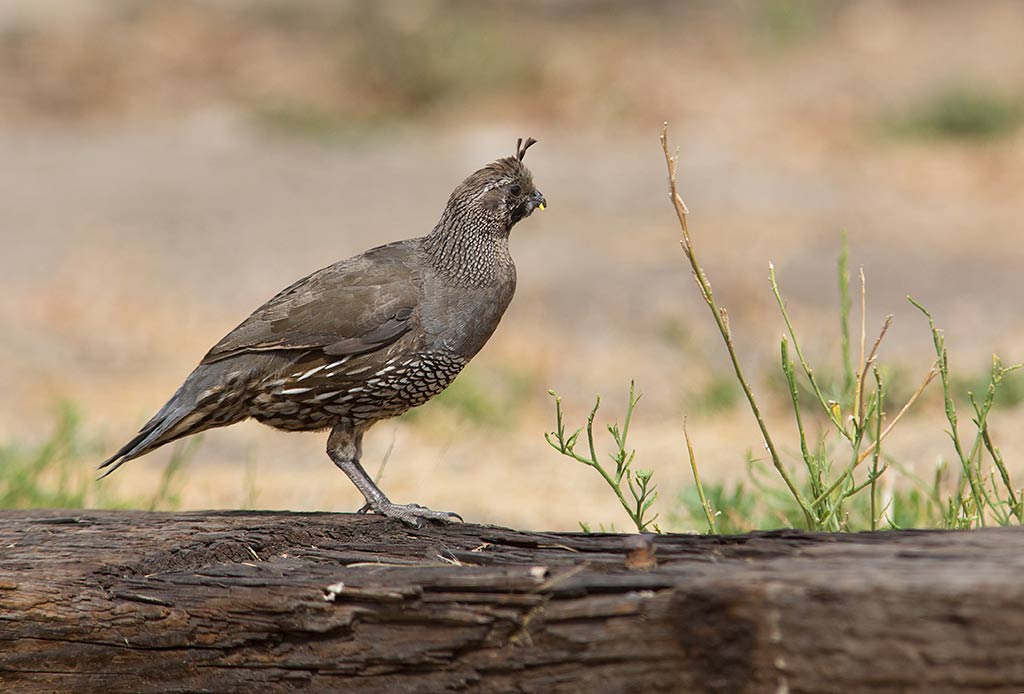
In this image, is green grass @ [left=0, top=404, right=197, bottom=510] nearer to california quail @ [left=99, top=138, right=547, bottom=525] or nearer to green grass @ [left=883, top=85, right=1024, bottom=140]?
california quail @ [left=99, top=138, right=547, bottom=525]

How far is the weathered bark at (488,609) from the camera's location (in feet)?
7.63

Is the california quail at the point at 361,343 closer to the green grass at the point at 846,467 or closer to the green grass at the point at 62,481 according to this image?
the green grass at the point at 846,467

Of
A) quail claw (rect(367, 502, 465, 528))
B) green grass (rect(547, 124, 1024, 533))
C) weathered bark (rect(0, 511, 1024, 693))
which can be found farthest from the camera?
quail claw (rect(367, 502, 465, 528))

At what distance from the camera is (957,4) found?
17.9m

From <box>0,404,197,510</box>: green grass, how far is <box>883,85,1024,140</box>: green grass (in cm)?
960

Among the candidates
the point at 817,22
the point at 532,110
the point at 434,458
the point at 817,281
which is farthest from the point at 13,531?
the point at 817,22

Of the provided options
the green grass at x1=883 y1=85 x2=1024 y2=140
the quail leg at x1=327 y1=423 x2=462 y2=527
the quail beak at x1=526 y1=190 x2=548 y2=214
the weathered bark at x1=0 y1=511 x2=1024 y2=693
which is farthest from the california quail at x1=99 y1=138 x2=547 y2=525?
the green grass at x1=883 y1=85 x2=1024 y2=140

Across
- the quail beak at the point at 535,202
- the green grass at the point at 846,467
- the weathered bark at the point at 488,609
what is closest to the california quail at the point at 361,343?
the quail beak at the point at 535,202

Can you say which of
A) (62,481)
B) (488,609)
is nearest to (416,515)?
(488,609)

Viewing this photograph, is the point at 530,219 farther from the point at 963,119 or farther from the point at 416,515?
the point at 416,515

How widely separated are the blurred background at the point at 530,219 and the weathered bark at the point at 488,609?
43.5 inches

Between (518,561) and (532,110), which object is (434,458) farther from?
(532,110)

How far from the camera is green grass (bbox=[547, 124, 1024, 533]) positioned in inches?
130

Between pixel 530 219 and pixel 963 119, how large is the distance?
489 cm
